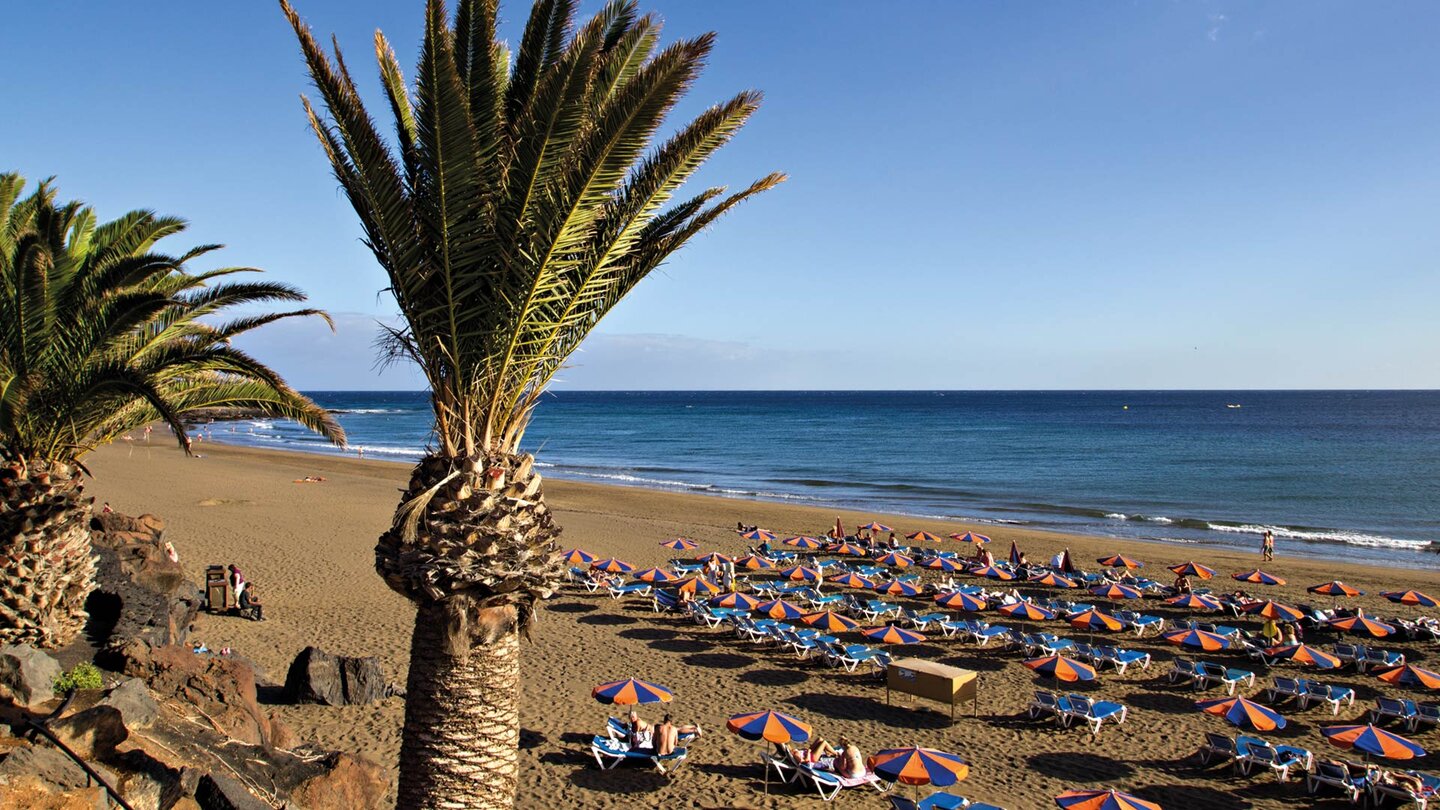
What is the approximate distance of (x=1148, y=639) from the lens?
17719mm

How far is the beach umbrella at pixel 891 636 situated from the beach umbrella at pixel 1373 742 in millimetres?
6401

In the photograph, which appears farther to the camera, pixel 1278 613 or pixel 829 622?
pixel 1278 613

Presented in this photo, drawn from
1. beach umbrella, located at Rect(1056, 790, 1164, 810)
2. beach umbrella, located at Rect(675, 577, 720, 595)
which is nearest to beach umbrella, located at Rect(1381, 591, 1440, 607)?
beach umbrella, located at Rect(1056, 790, 1164, 810)

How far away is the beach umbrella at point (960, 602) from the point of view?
18.5m

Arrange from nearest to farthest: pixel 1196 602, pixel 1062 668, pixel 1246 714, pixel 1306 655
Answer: pixel 1246 714, pixel 1062 668, pixel 1306 655, pixel 1196 602

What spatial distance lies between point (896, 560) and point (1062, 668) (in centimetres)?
1070

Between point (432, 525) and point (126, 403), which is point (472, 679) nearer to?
point (432, 525)

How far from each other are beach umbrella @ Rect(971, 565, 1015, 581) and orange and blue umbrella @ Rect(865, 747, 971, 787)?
1385cm

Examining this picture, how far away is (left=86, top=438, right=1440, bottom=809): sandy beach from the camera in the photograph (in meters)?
10.9

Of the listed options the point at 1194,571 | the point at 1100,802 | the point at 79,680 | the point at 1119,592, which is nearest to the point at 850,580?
the point at 1119,592

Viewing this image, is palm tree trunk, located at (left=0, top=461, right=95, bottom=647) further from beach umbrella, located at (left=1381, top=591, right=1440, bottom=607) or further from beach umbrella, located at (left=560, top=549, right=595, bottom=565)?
beach umbrella, located at (left=1381, top=591, right=1440, bottom=607)

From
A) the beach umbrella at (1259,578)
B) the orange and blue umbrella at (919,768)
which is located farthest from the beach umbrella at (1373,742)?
the beach umbrella at (1259,578)

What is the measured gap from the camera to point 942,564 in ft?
78.1

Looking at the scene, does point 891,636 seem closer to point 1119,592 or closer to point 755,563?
point 1119,592
